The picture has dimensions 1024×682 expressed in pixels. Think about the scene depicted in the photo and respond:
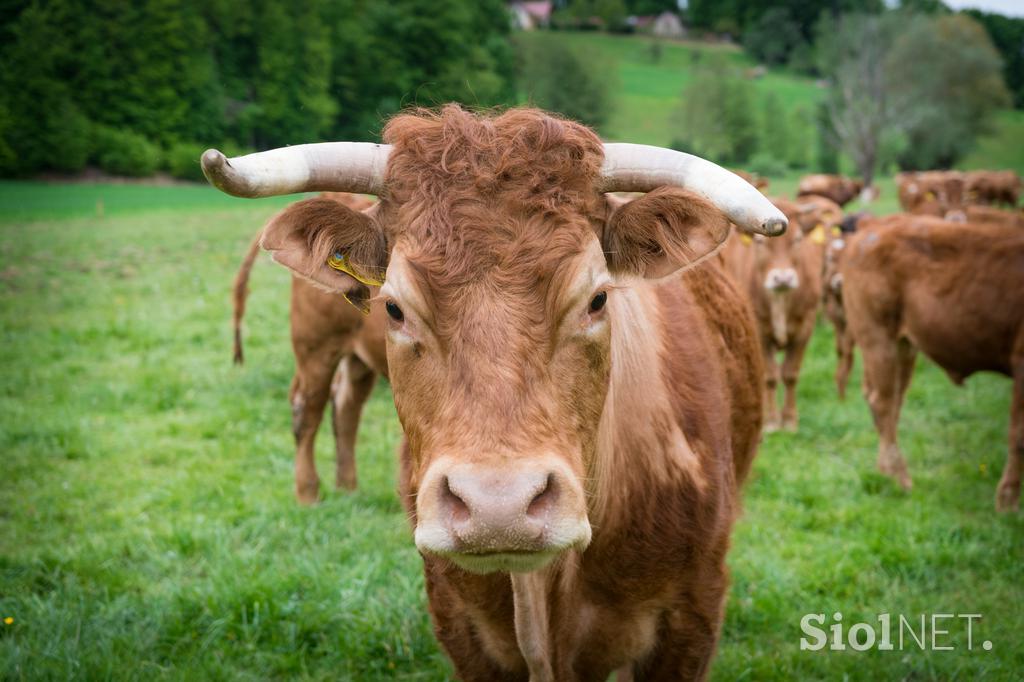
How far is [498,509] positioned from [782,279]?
7.07 metres

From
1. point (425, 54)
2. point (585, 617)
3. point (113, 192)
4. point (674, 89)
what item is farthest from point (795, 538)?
point (674, 89)

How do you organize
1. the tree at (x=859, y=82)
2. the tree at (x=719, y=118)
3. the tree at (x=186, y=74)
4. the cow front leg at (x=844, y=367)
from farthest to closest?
the tree at (x=859, y=82), the tree at (x=719, y=118), the cow front leg at (x=844, y=367), the tree at (x=186, y=74)

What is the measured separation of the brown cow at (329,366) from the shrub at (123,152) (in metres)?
4.18

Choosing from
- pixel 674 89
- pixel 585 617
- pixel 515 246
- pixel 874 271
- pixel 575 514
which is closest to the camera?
pixel 575 514

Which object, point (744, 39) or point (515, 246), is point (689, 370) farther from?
point (744, 39)

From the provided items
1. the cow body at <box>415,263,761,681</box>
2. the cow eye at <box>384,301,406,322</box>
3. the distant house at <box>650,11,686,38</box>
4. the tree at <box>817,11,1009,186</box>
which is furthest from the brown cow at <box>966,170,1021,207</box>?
the cow eye at <box>384,301,406,322</box>

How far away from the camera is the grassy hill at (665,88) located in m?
23.6

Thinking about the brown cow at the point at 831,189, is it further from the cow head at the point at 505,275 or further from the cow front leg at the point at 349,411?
the cow head at the point at 505,275

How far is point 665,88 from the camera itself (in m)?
27.6

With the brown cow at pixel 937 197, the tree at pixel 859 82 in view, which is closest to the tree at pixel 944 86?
the tree at pixel 859 82

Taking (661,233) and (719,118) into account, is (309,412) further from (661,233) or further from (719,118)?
(719,118)

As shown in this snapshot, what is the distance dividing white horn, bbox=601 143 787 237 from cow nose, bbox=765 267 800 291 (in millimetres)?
6241

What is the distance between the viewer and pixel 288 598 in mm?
4137

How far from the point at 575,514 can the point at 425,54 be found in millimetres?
15949
